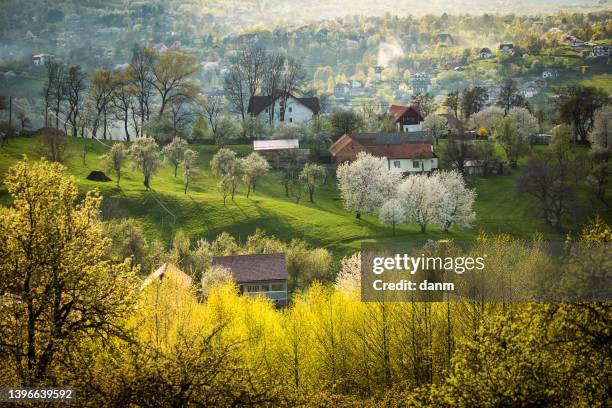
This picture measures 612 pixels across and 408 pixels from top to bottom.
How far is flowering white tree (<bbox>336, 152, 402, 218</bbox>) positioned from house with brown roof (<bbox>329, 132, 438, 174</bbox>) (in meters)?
4.88

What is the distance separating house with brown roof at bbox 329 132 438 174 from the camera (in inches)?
4232

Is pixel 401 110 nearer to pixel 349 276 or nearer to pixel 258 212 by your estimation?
pixel 258 212

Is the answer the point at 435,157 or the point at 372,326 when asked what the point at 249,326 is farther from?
the point at 435,157

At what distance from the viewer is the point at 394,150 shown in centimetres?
11000

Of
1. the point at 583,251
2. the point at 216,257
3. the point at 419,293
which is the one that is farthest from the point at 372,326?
the point at 216,257

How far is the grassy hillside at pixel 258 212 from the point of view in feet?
273

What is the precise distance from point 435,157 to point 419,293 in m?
67.8

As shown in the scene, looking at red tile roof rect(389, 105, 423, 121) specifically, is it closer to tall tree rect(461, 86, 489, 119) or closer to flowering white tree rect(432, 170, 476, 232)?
tall tree rect(461, 86, 489, 119)

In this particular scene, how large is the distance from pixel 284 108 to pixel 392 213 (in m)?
51.2

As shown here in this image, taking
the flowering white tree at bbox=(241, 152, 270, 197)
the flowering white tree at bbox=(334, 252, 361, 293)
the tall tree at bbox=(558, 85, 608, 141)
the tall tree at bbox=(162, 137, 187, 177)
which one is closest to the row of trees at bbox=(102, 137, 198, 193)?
the tall tree at bbox=(162, 137, 187, 177)

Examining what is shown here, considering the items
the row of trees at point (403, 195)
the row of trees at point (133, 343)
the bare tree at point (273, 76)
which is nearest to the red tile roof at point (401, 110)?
the bare tree at point (273, 76)

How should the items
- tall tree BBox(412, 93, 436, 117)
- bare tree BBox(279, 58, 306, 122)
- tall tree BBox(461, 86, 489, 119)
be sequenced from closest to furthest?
bare tree BBox(279, 58, 306, 122), tall tree BBox(412, 93, 436, 117), tall tree BBox(461, 86, 489, 119)

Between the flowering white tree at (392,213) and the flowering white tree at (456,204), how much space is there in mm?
4434

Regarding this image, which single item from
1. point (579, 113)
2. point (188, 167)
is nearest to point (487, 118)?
point (579, 113)
